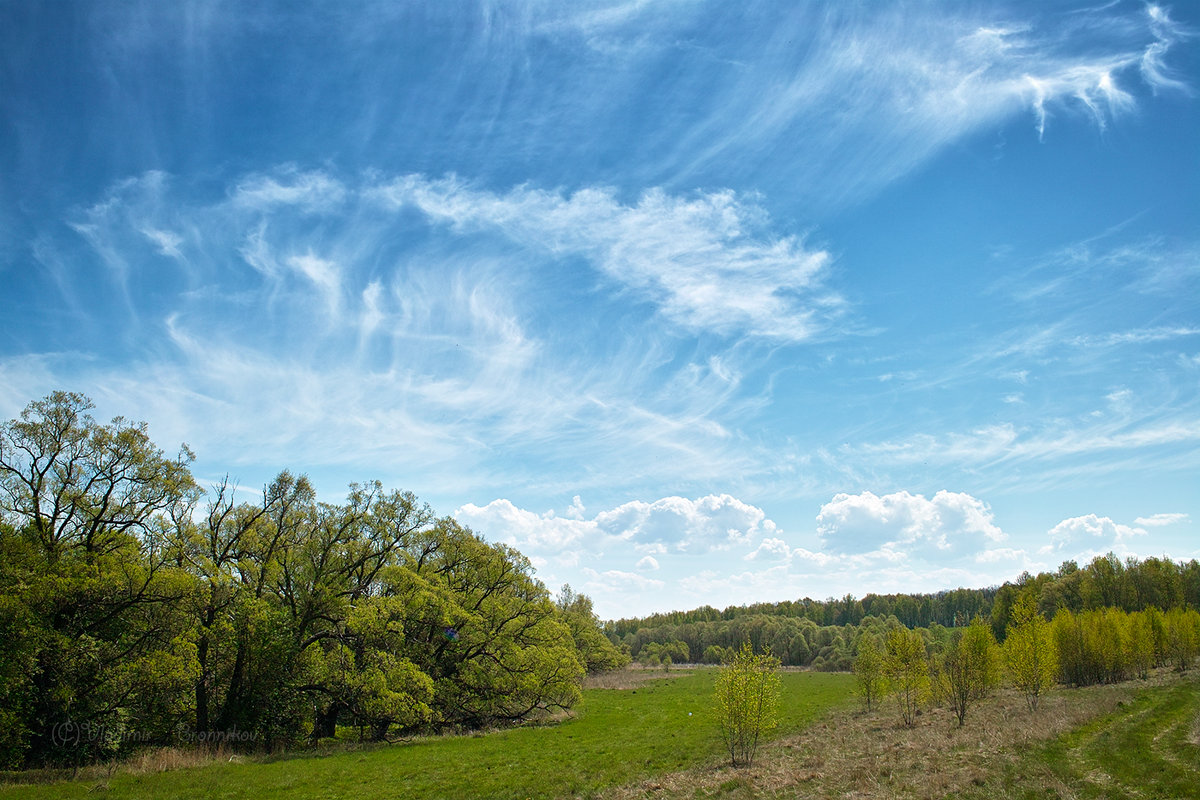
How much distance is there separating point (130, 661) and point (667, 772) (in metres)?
25.2

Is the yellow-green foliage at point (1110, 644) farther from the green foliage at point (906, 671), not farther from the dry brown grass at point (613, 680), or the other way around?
the dry brown grass at point (613, 680)

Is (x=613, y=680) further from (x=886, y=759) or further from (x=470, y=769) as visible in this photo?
(x=886, y=759)

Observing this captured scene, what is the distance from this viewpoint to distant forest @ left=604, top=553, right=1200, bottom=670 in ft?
303

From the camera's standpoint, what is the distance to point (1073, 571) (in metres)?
105

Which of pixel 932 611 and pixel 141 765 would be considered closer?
pixel 141 765

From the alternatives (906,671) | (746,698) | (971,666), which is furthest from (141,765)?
(971,666)

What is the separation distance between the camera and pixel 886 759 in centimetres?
2612

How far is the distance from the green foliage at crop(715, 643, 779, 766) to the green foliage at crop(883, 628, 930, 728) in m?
18.3

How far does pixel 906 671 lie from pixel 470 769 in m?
32.7

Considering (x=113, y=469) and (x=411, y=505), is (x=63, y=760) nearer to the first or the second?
(x=113, y=469)

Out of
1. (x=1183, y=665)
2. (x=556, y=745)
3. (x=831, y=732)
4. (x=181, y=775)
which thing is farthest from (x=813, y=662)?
(x=181, y=775)

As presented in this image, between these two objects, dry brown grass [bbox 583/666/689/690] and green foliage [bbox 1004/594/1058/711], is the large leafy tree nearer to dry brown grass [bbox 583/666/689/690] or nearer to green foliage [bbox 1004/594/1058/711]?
green foliage [bbox 1004/594/1058/711]

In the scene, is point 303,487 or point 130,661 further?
point 303,487

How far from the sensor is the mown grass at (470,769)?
21641 millimetres
